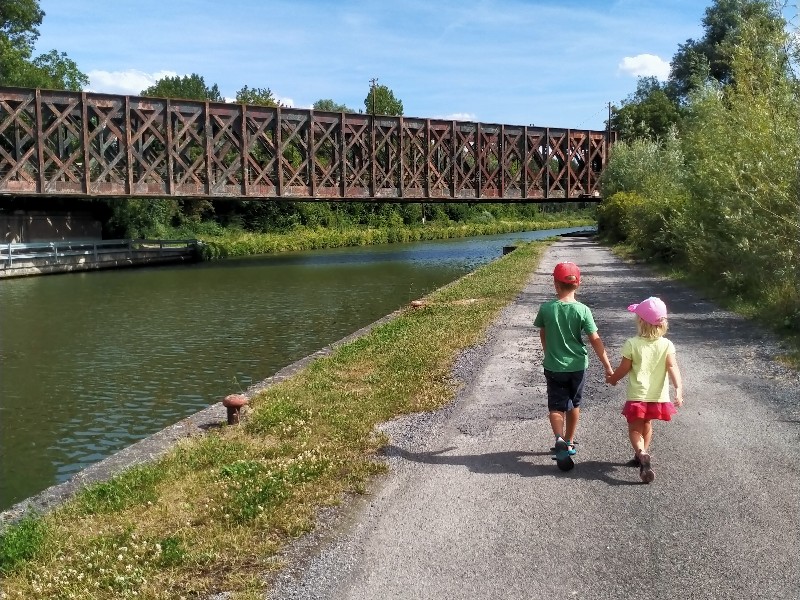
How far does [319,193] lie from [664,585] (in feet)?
145

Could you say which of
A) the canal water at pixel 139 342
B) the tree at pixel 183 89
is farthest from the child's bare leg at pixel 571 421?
the tree at pixel 183 89

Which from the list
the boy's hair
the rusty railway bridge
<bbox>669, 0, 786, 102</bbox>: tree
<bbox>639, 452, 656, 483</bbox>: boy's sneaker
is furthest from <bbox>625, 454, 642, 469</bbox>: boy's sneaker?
<bbox>669, 0, 786, 102</bbox>: tree

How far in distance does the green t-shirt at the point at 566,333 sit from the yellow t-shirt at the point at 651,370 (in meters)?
0.45

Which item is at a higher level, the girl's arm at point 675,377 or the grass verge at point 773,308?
the girl's arm at point 675,377

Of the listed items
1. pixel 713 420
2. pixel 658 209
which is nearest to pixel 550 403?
pixel 713 420

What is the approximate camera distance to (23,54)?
7544 centimetres

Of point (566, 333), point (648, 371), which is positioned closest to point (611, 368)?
point (648, 371)

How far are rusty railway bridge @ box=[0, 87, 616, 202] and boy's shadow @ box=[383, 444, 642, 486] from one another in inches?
1480

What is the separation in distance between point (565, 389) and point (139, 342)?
14.9m

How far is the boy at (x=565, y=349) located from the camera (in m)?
6.98

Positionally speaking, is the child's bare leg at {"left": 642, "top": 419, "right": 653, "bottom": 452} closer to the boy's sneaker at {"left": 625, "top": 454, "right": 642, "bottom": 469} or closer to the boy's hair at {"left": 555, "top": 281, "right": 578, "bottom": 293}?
the boy's sneaker at {"left": 625, "top": 454, "right": 642, "bottom": 469}

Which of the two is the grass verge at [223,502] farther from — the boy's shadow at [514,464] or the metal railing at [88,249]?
the metal railing at [88,249]

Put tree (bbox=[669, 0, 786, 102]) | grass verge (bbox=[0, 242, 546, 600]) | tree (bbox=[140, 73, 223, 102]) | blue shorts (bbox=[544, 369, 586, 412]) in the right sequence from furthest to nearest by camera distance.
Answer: tree (bbox=[140, 73, 223, 102])
tree (bbox=[669, 0, 786, 102])
blue shorts (bbox=[544, 369, 586, 412])
grass verge (bbox=[0, 242, 546, 600])

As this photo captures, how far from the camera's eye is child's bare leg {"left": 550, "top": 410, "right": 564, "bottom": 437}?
23.3 feet
